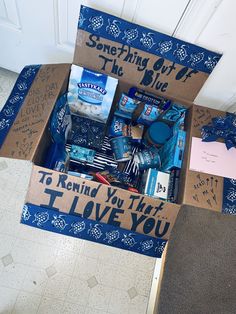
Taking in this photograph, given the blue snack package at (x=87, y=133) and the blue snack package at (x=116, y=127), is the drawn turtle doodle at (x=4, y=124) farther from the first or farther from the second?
the blue snack package at (x=116, y=127)

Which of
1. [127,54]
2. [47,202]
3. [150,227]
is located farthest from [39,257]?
[127,54]

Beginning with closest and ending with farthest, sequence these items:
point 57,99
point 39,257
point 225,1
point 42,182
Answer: point 225,1 → point 42,182 → point 57,99 → point 39,257

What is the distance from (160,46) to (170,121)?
0.36m

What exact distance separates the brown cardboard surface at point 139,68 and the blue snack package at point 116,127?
0.21m

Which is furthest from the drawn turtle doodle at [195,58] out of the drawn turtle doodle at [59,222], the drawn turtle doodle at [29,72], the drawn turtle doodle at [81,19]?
the drawn turtle doodle at [59,222]

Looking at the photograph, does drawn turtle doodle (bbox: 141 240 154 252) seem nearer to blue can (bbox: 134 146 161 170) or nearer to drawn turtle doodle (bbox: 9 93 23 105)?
blue can (bbox: 134 146 161 170)

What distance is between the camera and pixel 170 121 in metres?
1.19

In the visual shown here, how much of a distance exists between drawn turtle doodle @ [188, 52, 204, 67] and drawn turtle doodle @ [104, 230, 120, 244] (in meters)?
0.65

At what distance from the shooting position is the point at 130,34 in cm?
90

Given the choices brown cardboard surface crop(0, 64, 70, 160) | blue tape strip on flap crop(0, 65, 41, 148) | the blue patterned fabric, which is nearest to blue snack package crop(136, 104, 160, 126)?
the blue patterned fabric

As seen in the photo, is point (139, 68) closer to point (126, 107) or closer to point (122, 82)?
point (122, 82)

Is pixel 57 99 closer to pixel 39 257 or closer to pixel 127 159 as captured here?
pixel 127 159

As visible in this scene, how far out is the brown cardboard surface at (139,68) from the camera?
93 cm

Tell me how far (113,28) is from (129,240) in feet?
2.39
